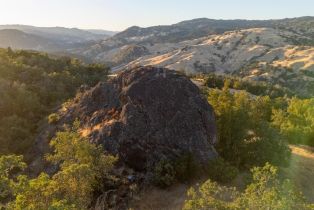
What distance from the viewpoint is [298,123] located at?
73625mm

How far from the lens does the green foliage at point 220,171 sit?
39469 millimetres

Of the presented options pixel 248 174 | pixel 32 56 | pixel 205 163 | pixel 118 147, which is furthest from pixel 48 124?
pixel 32 56

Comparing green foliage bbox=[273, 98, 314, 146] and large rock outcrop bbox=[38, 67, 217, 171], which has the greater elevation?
large rock outcrop bbox=[38, 67, 217, 171]

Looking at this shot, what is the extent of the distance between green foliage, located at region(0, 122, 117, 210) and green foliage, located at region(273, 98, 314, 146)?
144 feet

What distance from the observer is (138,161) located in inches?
1586

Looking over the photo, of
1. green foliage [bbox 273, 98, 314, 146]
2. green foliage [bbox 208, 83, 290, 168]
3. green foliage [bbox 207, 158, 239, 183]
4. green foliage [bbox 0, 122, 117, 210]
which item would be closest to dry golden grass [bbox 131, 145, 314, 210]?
green foliage [bbox 207, 158, 239, 183]

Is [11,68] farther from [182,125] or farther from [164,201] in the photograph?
[164,201]

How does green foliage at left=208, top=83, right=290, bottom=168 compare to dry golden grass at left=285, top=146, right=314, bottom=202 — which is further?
green foliage at left=208, top=83, right=290, bottom=168

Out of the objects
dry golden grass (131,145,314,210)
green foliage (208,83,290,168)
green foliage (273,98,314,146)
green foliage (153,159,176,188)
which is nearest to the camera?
dry golden grass (131,145,314,210)

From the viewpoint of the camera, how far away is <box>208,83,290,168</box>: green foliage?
46.2 meters

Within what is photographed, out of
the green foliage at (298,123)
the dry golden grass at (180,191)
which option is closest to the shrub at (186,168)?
the dry golden grass at (180,191)

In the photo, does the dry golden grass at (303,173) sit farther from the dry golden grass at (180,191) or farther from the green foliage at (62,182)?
the green foliage at (62,182)

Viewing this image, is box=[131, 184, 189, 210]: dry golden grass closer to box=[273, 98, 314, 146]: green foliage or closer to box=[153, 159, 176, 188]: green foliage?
box=[153, 159, 176, 188]: green foliage

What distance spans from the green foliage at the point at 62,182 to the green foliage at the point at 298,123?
43.8m
